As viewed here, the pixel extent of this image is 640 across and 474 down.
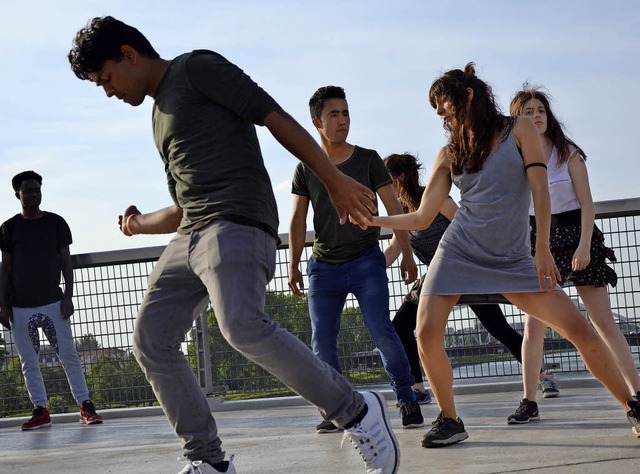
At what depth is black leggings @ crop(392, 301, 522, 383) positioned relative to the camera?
8016 mm

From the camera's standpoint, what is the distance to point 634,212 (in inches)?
353

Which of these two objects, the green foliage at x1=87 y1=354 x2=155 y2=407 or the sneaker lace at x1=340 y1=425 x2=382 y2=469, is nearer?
the sneaker lace at x1=340 y1=425 x2=382 y2=469

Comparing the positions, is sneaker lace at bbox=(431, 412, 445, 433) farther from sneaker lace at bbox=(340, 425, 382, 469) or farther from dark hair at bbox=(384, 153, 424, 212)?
dark hair at bbox=(384, 153, 424, 212)

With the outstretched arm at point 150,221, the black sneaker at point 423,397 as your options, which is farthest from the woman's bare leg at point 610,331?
the black sneaker at point 423,397

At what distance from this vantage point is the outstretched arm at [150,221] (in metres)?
4.73

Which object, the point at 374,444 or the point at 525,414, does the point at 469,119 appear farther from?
the point at 525,414

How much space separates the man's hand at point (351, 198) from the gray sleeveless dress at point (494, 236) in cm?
138

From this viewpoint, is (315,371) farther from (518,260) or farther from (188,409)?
(518,260)

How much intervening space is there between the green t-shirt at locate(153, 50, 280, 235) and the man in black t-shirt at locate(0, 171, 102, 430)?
5.75m

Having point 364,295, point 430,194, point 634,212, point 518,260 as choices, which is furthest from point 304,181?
point 634,212

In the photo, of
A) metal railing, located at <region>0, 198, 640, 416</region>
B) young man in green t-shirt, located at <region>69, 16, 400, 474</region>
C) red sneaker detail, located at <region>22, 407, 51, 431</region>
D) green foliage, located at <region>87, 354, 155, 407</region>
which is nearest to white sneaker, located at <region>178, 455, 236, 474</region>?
young man in green t-shirt, located at <region>69, 16, 400, 474</region>

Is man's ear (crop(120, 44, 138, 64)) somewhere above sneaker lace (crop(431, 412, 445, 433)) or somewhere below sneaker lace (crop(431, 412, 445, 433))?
above

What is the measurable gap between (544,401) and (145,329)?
14.4ft

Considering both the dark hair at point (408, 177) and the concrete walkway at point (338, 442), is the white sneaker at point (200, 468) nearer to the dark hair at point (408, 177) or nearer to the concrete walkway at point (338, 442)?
the concrete walkway at point (338, 442)
